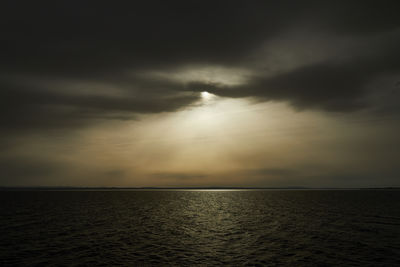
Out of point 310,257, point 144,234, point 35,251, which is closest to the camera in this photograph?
point 310,257

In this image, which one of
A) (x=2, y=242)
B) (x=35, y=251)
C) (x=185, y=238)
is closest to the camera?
(x=35, y=251)

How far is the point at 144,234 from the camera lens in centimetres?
4191

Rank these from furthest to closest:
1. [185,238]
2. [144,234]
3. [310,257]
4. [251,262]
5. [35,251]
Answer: [144,234] → [185,238] → [35,251] → [310,257] → [251,262]

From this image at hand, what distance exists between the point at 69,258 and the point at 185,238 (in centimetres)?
1560

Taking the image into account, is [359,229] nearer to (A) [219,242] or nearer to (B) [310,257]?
(B) [310,257]

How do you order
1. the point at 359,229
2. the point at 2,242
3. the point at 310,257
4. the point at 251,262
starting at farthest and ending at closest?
1. the point at 359,229
2. the point at 2,242
3. the point at 310,257
4. the point at 251,262

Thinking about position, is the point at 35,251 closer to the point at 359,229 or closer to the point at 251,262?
the point at 251,262

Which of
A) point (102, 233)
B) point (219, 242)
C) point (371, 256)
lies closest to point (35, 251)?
point (102, 233)

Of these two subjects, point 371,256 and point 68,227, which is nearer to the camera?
point 371,256

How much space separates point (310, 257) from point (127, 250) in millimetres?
19664

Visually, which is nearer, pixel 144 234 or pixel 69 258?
pixel 69 258

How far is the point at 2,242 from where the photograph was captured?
115 ft

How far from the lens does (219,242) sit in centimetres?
3566

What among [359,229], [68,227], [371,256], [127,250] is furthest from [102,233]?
[359,229]
